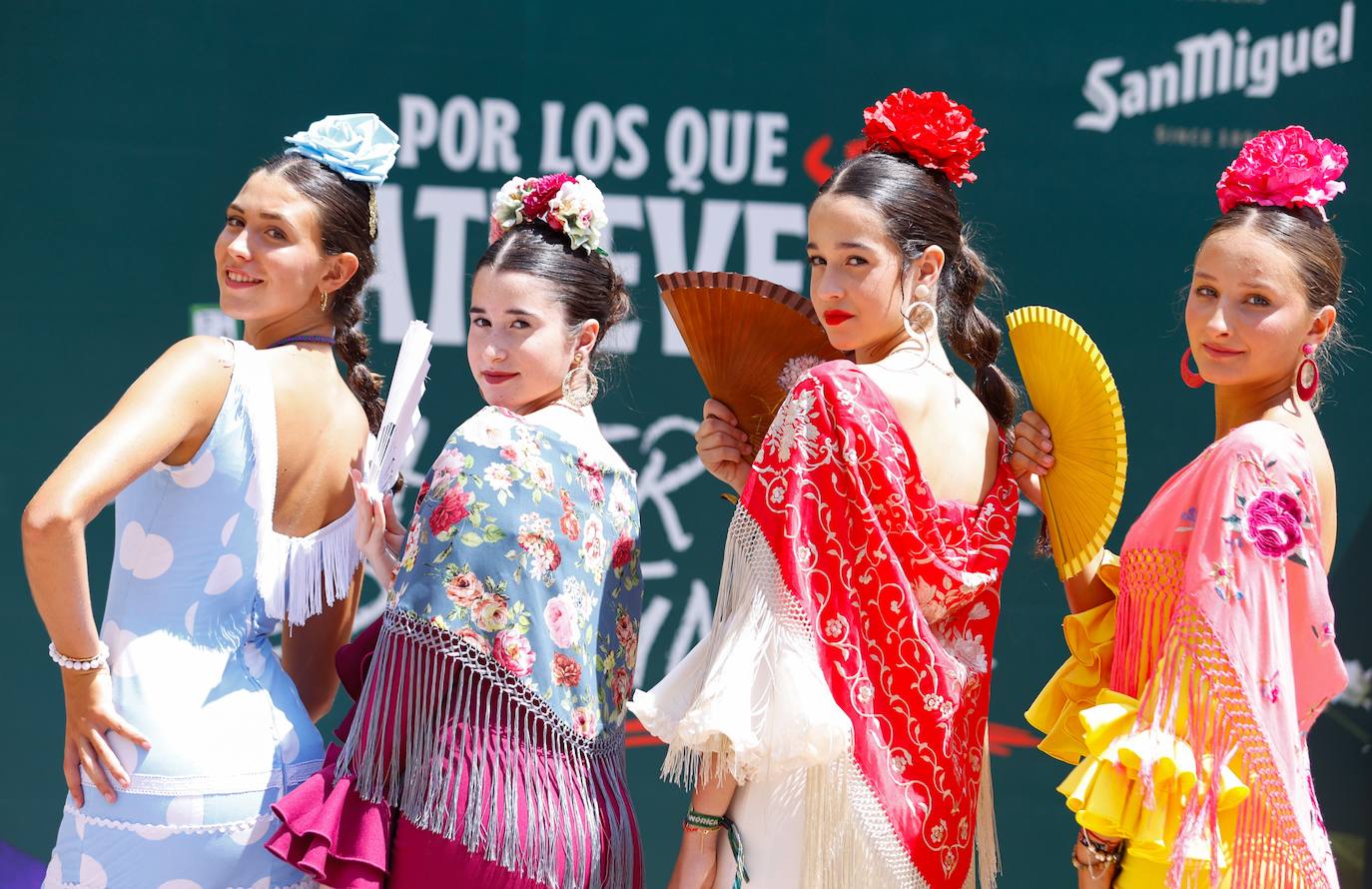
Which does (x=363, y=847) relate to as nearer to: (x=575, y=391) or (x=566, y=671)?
(x=566, y=671)

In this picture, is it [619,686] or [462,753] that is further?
[619,686]

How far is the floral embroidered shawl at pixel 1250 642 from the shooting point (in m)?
2.15

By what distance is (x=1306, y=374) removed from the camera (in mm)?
2348

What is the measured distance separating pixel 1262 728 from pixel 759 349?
1.04m

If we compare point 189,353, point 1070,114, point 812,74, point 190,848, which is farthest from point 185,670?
point 1070,114

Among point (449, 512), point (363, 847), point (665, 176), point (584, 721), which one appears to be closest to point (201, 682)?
point (363, 847)

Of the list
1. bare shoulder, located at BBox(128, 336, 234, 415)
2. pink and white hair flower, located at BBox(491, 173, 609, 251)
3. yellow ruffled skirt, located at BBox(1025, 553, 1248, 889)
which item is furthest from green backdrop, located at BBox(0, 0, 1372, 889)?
yellow ruffled skirt, located at BBox(1025, 553, 1248, 889)

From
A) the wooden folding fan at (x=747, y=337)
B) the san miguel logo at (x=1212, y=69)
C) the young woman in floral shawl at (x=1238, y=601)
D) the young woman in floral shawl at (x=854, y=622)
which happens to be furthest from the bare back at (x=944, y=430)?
the san miguel logo at (x=1212, y=69)

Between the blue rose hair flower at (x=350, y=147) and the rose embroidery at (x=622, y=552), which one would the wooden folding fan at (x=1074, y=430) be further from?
the blue rose hair flower at (x=350, y=147)

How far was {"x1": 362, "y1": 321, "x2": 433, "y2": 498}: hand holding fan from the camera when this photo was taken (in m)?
2.46

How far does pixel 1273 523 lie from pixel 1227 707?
0.29 meters

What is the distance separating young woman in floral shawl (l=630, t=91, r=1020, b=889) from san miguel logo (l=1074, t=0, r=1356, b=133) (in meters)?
2.33

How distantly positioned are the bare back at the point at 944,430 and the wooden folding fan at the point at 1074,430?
15 cm

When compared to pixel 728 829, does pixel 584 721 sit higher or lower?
higher
